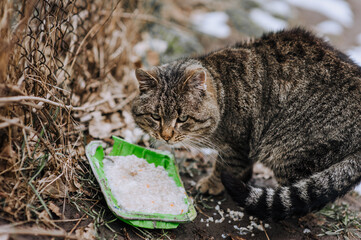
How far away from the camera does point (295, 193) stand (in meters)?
2.31

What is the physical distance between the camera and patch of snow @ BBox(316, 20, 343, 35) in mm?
7488

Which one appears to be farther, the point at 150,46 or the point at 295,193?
the point at 150,46

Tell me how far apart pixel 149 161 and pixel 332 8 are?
800cm

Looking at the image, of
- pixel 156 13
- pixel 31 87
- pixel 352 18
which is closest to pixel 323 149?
pixel 31 87

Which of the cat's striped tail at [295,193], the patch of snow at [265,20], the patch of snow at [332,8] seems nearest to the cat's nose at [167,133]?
the cat's striped tail at [295,193]

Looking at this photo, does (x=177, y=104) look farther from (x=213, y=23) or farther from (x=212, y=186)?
(x=213, y=23)

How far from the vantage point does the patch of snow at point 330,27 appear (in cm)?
749

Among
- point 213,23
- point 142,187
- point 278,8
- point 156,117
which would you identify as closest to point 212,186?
point 142,187

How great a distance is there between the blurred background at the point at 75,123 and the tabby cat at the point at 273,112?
0.51 m

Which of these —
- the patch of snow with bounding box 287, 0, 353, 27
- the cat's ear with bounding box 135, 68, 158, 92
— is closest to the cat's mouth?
the cat's ear with bounding box 135, 68, 158, 92

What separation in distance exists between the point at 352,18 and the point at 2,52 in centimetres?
923

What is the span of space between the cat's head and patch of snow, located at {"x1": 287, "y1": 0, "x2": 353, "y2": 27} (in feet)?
23.2

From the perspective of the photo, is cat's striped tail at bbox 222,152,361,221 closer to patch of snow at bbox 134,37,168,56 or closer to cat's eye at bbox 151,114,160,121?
cat's eye at bbox 151,114,160,121

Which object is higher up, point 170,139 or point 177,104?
point 177,104
